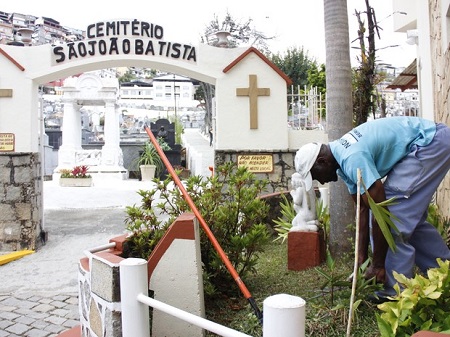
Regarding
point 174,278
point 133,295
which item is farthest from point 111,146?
point 133,295

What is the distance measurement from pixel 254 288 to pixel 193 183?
→ 91 centimetres

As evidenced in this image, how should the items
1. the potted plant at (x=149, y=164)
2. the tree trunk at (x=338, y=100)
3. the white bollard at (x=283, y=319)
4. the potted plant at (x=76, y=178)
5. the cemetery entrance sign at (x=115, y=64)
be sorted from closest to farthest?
the white bollard at (x=283, y=319) → the tree trunk at (x=338, y=100) → the cemetery entrance sign at (x=115, y=64) → the potted plant at (x=76, y=178) → the potted plant at (x=149, y=164)

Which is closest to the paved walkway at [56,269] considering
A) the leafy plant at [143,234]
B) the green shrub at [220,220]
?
the leafy plant at [143,234]

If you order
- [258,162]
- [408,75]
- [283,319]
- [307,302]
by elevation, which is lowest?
[307,302]

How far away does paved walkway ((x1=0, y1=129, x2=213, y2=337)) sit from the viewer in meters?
4.16

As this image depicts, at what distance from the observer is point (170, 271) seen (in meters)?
2.83

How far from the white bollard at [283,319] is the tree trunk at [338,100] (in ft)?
8.45

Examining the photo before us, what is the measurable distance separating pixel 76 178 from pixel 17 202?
831 centimetres

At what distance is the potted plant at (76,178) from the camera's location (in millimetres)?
14891

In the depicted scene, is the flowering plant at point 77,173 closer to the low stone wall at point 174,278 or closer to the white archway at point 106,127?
the white archway at point 106,127

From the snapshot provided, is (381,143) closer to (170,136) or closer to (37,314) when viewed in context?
(37,314)

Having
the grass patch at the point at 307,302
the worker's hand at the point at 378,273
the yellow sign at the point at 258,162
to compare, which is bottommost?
the grass patch at the point at 307,302

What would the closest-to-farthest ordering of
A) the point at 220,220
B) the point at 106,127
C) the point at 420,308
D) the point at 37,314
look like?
the point at 420,308, the point at 220,220, the point at 37,314, the point at 106,127

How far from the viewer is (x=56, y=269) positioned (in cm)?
600
